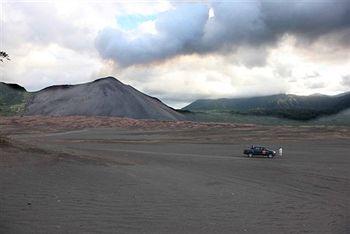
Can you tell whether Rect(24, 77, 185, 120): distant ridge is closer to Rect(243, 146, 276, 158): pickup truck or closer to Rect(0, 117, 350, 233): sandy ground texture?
Rect(243, 146, 276, 158): pickup truck

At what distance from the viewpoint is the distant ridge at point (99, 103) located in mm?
169125

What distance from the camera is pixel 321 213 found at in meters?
15.2

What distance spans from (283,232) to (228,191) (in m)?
7.09

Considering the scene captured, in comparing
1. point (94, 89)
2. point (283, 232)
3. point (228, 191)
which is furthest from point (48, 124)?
point (283, 232)

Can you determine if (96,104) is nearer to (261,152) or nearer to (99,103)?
(99,103)

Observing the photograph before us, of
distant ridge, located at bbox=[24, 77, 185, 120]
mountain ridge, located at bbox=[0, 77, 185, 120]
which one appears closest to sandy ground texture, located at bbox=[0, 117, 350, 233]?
mountain ridge, located at bbox=[0, 77, 185, 120]

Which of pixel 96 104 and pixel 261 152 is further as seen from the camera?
pixel 96 104

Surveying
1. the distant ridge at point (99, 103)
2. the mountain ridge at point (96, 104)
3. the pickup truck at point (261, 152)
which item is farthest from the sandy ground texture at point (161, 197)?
the distant ridge at point (99, 103)

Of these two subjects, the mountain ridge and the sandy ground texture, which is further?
the mountain ridge

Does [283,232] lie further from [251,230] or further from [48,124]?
[48,124]

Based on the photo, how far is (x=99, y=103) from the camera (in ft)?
578

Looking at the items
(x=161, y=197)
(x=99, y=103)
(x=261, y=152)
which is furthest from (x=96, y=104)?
(x=161, y=197)

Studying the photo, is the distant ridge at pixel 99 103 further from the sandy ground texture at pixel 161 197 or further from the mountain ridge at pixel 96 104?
the sandy ground texture at pixel 161 197

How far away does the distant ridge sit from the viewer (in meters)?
169
